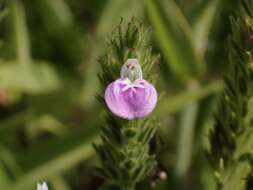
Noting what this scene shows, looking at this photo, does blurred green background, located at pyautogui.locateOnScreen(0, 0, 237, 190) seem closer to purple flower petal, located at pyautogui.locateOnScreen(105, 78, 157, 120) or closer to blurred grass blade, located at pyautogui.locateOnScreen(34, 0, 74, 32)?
blurred grass blade, located at pyautogui.locateOnScreen(34, 0, 74, 32)

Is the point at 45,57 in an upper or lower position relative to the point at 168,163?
upper

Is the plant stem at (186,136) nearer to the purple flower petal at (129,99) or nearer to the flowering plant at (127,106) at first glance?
the flowering plant at (127,106)

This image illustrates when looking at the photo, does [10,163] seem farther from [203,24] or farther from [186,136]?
[203,24]

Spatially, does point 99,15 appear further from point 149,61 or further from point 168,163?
point 149,61

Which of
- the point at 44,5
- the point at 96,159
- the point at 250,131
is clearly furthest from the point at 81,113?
the point at 250,131

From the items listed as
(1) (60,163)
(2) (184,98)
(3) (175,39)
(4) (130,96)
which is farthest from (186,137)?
(4) (130,96)

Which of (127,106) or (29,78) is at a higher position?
(29,78)
